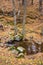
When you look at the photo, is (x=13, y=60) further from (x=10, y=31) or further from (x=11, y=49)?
(x=10, y=31)

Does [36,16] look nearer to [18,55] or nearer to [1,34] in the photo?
[1,34]

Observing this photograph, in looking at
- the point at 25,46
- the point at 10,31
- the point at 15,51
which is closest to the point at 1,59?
the point at 15,51

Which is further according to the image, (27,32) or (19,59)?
(27,32)

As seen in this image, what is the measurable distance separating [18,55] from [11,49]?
1.39 metres

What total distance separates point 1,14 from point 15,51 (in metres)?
13.2

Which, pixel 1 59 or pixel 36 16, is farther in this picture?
pixel 36 16

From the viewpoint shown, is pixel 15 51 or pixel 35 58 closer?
pixel 35 58

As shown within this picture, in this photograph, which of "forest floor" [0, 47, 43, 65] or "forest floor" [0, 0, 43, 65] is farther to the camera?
"forest floor" [0, 0, 43, 65]

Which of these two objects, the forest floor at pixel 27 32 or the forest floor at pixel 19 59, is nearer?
the forest floor at pixel 19 59

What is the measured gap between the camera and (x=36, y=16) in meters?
27.5

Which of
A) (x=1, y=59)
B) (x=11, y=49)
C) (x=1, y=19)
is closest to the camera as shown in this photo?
(x=1, y=59)

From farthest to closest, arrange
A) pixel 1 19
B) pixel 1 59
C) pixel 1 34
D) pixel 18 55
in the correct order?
pixel 1 19, pixel 1 34, pixel 18 55, pixel 1 59

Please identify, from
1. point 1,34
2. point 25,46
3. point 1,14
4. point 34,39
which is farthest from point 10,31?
point 1,14

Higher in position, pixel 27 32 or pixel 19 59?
pixel 19 59
